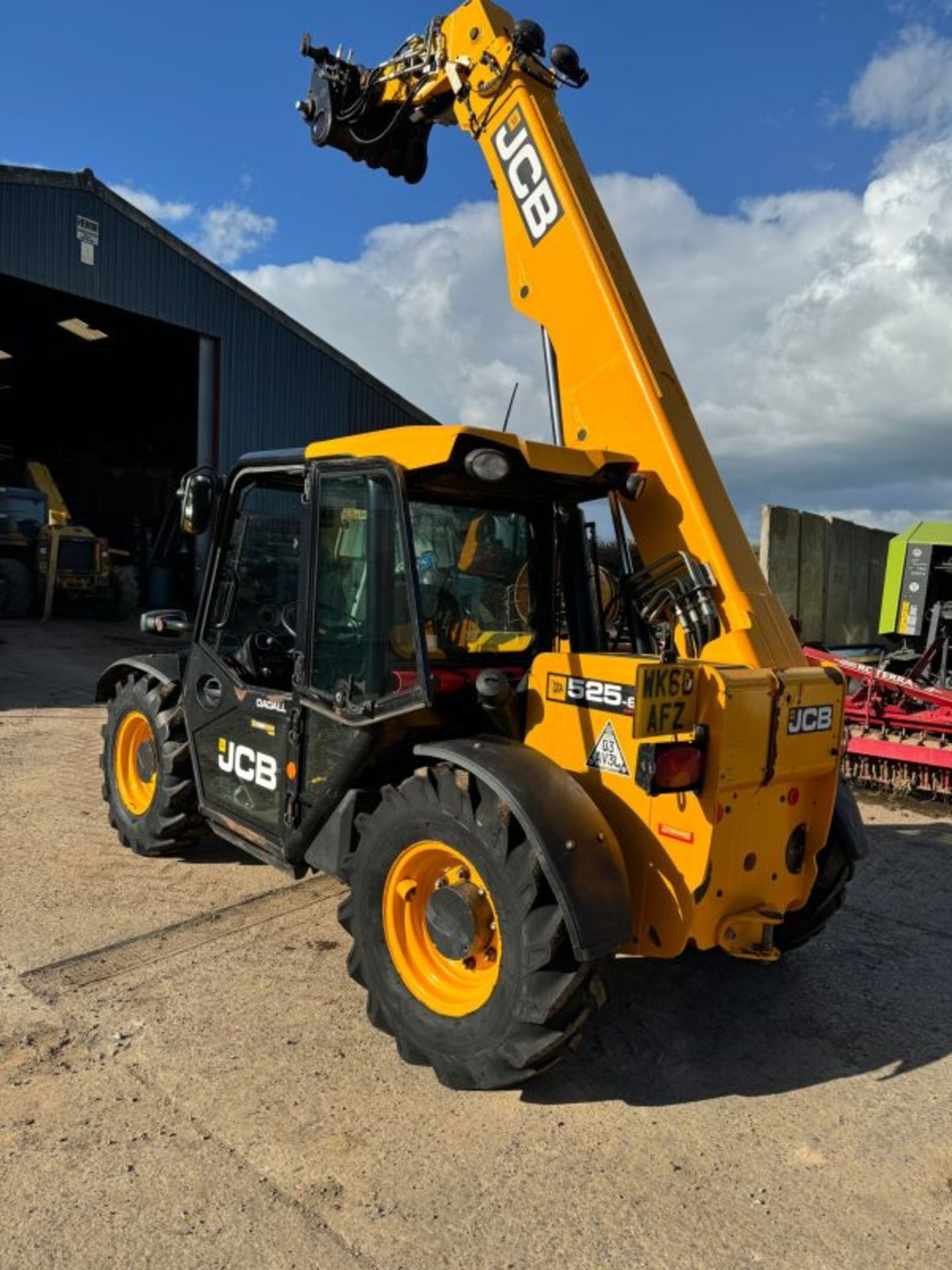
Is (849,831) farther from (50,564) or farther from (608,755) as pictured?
(50,564)

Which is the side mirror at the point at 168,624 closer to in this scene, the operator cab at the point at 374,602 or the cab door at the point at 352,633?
the operator cab at the point at 374,602

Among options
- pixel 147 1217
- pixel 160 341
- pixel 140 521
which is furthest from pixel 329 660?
pixel 140 521

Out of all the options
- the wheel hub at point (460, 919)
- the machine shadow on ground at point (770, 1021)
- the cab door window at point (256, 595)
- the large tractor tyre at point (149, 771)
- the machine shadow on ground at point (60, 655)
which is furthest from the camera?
the machine shadow on ground at point (60, 655)

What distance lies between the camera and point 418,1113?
2951 millimetres

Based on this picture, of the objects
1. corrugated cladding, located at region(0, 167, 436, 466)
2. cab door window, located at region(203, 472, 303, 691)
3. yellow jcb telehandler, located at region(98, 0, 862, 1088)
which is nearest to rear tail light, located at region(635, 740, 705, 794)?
yellow jcb telehandler, located at region(98, 0, 862, 1088)

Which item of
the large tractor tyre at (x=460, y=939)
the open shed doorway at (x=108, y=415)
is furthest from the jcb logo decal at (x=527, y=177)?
the open shed doorway at (x=108, y=415)

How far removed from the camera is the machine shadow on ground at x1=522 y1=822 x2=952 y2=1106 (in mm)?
3211

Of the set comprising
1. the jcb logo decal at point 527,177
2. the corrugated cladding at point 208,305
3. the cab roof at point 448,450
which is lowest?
the cab roof at point 448,450

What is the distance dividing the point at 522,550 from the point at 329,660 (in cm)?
100

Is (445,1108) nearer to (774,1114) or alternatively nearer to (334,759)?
(774,1114)

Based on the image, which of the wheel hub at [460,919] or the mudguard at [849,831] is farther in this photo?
the mudguard at [849,831]

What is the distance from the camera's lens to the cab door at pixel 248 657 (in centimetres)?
411

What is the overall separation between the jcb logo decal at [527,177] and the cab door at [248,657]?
1533mm

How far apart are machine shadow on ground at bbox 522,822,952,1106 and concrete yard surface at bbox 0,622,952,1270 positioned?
0.01m
